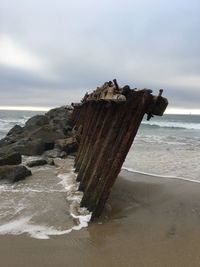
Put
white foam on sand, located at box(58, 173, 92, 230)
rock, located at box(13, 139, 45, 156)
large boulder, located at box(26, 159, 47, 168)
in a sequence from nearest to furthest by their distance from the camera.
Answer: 1. white foam on sand, located at box(58, 173, 92, 230)
2. large boulder, located at box(26, 159, 47, 168)
3. rock, located at box(13, 139, 45, 156)

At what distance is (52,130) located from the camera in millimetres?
15797

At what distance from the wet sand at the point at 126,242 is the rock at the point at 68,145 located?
6.75 meters

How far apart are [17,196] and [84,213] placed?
1.81 metres

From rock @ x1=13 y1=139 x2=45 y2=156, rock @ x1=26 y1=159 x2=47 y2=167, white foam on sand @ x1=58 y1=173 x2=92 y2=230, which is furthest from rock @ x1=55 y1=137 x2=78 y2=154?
white foam on sand @ x1=58 y1=173 x2=92 y2=230

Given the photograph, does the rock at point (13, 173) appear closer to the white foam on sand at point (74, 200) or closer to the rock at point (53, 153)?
the white foam on sand at point (74, 200)

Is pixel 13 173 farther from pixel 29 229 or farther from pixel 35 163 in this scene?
pixel 29 229

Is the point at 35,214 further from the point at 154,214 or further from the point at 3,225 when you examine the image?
the point at 154,214

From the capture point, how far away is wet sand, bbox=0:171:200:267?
451 cm

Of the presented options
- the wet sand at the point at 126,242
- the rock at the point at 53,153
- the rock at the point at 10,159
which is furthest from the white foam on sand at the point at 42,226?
the rock at the point at 53,153

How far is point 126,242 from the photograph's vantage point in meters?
5.08

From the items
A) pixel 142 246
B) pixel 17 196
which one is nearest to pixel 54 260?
pixel 142 246

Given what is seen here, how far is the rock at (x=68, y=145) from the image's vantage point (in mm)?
13781

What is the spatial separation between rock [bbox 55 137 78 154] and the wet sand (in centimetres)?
675

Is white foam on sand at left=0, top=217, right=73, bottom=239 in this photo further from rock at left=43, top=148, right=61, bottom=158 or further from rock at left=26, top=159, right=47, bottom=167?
rock at left=43, top=148, right=61, bottom=158
